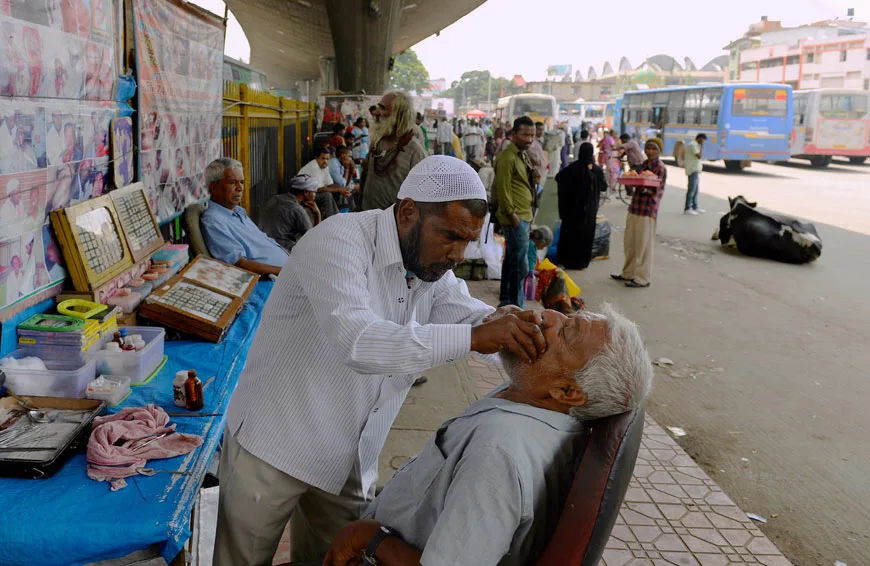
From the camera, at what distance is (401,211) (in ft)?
6.34

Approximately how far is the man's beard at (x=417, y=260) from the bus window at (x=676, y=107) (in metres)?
26.4

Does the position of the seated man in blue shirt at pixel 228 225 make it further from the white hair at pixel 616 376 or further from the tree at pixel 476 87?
the tree at pixel 476 87

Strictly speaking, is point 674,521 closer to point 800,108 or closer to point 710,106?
point 710,106

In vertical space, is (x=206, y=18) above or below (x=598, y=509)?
above

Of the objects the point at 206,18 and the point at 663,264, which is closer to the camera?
the point at 206,18

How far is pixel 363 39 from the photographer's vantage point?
2339 cm

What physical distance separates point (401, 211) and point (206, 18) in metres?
4.63

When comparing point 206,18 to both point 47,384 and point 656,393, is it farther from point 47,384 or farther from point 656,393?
point 656,393

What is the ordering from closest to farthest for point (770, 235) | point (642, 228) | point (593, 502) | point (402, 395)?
point (593, 502) → point (402, 395) → point (642, 228) → point (770, 235)

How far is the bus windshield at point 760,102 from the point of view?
918 inches

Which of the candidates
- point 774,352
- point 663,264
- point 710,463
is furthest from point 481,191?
point 663,264

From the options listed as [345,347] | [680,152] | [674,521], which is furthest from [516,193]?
[680,152]

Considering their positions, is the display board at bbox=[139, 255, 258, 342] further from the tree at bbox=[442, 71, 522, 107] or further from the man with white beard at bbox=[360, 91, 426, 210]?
the tree at bbox=[442, 71, 522, 107]

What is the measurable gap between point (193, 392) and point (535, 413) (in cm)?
160
